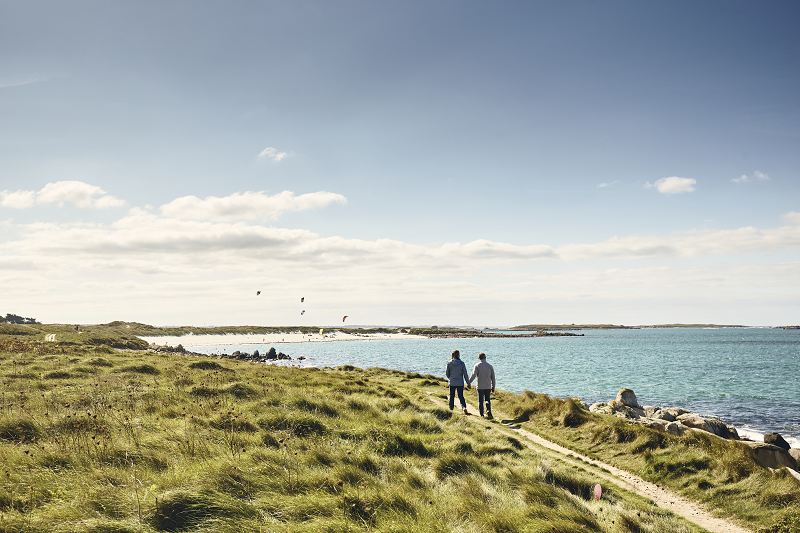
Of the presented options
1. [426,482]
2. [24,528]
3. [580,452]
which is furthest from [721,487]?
[24,528]

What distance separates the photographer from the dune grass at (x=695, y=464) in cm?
883

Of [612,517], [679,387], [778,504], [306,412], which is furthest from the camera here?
[679,387]

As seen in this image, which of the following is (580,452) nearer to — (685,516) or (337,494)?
(685,516)

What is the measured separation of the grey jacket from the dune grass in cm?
247

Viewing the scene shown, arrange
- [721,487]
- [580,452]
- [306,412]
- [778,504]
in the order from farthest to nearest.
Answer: [580,452]
[306,412]
[721,487]
[778,504]

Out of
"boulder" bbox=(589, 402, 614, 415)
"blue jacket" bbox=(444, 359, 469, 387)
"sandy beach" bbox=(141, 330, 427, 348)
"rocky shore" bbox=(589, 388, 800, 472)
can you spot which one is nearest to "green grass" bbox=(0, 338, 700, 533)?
"blue jacket" bbox=(444, 359, 469, 387)

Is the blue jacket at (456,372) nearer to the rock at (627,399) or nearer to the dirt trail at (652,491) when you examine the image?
the dirt trail at (652,491)

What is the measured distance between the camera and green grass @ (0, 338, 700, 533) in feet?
18.2

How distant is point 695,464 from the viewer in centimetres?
1109

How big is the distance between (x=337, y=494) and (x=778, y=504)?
952 cm

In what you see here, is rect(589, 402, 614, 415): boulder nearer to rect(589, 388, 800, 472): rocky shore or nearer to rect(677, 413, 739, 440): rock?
rect(589, 388, 800, 472): rocky shore

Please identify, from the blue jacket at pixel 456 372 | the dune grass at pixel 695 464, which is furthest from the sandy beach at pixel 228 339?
the dune grass at pixel 695 464

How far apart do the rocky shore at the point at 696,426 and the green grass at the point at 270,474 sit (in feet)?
26.1

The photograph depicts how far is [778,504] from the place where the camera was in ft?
28.9
